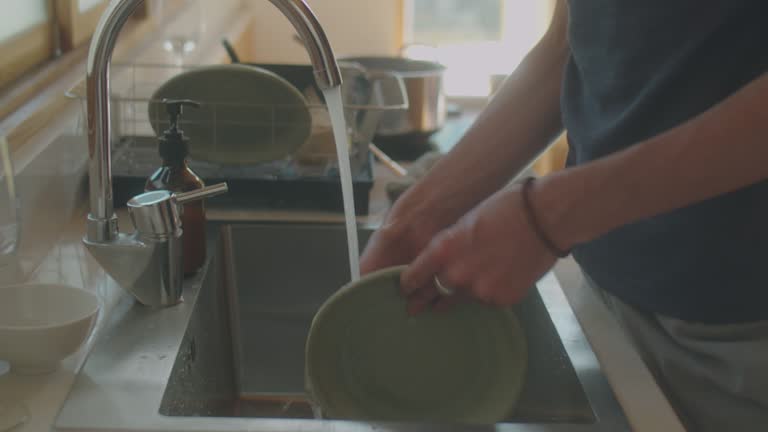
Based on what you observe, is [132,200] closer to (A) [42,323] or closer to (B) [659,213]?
(A) [42,323]

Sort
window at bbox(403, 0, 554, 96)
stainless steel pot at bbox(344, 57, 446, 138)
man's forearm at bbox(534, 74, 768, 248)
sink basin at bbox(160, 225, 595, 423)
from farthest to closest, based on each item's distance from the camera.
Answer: window at bbox(403, 0, 554, 96)
stainless steel pot at bbox(344, 57, 446, 138)
sink basin at bbox(160, 225, 595, 423)
man's forearm at bbox(534, 74, 768, 248)

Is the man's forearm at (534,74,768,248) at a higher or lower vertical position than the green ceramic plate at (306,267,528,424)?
higher

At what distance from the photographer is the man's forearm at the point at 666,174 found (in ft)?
2.47

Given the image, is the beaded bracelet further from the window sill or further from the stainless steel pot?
the stainless steel pot

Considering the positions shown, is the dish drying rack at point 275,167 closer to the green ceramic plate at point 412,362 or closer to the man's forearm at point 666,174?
the green ceramic plate at point 412,362

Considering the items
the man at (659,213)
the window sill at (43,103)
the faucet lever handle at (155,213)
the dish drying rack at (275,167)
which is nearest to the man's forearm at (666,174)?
the man at (659,213)

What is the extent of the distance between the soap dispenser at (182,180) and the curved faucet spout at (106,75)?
14cm

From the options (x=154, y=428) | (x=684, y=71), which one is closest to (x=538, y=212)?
(x=684, y=71)

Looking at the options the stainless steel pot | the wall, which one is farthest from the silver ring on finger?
the wall

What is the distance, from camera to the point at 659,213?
32.5 inches

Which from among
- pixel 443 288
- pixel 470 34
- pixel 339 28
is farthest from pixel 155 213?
pixel 470 34

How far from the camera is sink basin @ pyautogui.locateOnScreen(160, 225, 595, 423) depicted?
1007 millimetres

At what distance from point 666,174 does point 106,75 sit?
543 mm

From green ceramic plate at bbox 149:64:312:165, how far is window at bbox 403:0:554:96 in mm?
2134
